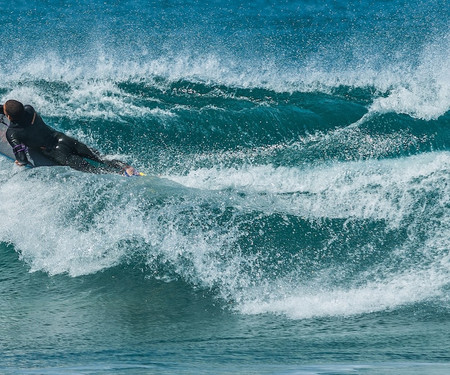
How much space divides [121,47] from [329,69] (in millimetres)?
4404

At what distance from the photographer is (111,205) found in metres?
9.22

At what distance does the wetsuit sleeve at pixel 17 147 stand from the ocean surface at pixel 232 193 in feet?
0.76

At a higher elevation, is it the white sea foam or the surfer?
the white sea foam

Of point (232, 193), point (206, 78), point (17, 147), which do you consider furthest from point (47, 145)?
point (206, 78)

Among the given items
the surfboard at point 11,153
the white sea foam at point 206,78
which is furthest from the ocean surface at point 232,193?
the surfboard at point 11,153

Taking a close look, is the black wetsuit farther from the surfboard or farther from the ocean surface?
the ocean surface

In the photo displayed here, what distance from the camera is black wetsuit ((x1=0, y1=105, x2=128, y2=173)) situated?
999 centimetres

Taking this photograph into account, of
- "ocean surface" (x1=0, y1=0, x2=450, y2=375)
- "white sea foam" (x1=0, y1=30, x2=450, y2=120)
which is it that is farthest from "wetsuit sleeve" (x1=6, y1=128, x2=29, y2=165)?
"white sea foam" (x1=0, y1=30, x2=450, y2=120)

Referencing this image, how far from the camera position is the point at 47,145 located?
10.2 meters

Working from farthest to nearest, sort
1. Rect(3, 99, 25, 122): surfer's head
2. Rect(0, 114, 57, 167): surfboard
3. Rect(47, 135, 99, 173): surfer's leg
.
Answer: Rect(0, 114, 57, 167): surfboard, Rect(47, 135, 99, 173): surfer's leg, Rect(3, 99, 25, 122): surfer's head

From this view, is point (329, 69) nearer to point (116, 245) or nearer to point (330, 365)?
point (116, 245)

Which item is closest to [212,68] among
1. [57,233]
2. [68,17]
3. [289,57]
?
[289,57]

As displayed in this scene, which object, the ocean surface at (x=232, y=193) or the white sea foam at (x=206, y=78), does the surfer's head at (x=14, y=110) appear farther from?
the white sea foam at (x=206, y=78)

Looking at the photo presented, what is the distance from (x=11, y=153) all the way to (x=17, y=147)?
544 millimetres
